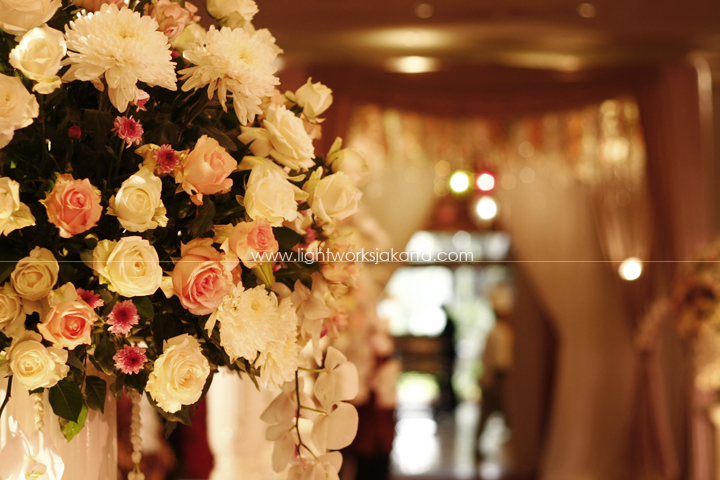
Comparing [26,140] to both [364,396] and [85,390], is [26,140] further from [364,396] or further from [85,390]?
[364,396]

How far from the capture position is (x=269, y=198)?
2.25ft

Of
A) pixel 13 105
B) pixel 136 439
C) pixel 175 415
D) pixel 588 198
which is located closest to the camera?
pixel 13 105

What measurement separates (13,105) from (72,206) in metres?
0.11

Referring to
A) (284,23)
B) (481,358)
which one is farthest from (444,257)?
(481,358)

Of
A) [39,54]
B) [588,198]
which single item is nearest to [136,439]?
[39,54]

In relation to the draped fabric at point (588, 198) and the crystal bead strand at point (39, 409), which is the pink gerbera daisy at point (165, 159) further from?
the draped fabric at point (588, 198)

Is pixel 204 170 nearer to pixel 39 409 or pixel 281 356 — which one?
pixel 281 356

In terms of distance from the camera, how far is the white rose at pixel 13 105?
2.04 feet

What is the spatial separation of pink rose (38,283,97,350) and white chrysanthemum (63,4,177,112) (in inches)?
8.4

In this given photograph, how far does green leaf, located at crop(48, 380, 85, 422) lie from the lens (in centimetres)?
70

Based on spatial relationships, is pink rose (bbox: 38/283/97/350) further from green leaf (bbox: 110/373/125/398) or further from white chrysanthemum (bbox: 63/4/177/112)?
white chrysanthemum (bbox: 63/4/177/112)

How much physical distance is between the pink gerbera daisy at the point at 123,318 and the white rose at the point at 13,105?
0.21m

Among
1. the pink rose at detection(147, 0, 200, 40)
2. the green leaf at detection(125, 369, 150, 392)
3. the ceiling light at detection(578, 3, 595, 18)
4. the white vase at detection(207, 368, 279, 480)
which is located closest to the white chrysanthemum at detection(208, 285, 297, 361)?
the green leaf at detection(125, 369, 150, 392)

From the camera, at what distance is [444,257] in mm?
1021
